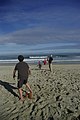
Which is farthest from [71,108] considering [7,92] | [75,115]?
[7,92]

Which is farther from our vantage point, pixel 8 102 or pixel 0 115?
pixel 8 102

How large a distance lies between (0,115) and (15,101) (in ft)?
5.32

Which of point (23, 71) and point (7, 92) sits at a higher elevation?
point (23, 71)

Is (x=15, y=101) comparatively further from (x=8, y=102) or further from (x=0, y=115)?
(x=0, y=115)

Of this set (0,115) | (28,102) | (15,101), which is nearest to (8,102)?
(15,101)

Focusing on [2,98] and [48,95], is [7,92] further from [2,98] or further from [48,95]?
[48,95]

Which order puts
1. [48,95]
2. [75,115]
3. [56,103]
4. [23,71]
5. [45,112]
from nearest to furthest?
[75,115]
[45,112]
[56,103]
[23,71]
[48,95]

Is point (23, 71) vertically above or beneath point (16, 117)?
above

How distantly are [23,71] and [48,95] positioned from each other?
5.44 feet

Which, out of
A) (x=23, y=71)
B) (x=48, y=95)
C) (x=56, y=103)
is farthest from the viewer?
(x=48, y=95)

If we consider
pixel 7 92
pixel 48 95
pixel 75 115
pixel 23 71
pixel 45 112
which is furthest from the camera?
pixel 7 92

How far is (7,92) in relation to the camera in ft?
35.5

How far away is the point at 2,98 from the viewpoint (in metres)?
9.68

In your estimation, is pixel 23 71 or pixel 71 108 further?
pixel 23 71
